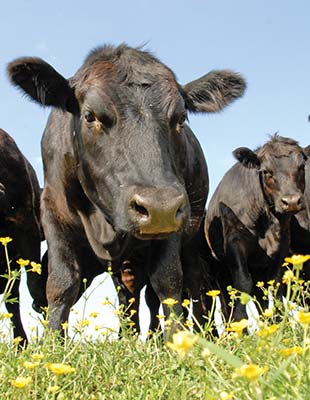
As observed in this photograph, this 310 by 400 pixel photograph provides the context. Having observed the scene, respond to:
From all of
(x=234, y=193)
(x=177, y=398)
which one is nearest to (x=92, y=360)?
(x=177, y=398)

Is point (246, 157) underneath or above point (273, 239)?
above

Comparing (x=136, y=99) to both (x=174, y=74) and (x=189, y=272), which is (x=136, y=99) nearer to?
(x=174, y=74)

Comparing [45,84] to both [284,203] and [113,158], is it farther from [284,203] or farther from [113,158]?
[284,203]

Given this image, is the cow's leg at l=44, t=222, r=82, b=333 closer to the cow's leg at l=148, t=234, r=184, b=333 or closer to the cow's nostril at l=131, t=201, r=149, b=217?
the cow's leg at l=148, t=234, r=184, b=333

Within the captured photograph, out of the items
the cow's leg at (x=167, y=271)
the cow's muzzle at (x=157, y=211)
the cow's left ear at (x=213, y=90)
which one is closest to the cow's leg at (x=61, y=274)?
the cow's leg at (x=167, y=271)

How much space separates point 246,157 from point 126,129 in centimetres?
648

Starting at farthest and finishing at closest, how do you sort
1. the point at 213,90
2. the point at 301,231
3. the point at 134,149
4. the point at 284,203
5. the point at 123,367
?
the point at 301,231 → the point at 284,203 → the point at 213,90 → the point at 134,149 → the point at 123,367

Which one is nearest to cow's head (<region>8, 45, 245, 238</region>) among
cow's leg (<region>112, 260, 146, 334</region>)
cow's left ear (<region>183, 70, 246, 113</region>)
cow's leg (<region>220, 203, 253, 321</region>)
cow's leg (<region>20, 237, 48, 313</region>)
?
cow's left ear (<region>183, 70, 246, 113</region>)

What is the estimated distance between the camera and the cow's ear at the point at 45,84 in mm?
5188

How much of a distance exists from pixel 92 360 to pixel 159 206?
1.10m

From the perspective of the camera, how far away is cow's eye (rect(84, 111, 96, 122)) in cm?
485

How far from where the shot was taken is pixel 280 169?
1039cm

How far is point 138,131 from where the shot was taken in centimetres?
448

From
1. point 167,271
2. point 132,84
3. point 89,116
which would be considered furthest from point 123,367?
point 132,84
